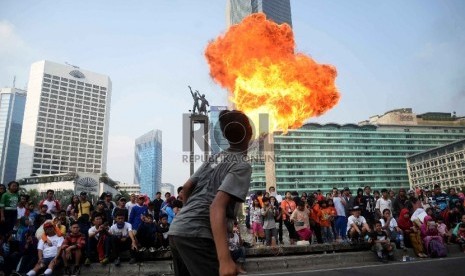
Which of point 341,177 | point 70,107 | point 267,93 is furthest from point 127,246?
point 70,107

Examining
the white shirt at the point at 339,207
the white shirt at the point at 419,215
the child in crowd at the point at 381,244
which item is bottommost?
the child in crowd at the point at 381,244

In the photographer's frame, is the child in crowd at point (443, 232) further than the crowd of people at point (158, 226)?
Yes

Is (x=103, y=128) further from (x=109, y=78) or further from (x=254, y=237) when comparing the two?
(x=254, y=237)

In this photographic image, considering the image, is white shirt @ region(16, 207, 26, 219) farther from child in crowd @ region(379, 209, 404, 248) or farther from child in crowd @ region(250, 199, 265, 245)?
child in crowd @ region(379, 209, 404, 248)

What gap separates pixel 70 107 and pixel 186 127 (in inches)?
6866

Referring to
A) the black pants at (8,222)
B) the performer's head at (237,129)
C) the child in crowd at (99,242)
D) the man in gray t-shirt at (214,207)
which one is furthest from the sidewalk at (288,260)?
the performer's head at (237,129)

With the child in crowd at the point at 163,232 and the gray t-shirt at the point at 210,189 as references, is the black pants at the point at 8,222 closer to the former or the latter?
the child in crowd at the point at 163,232

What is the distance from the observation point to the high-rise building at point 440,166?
114 metres

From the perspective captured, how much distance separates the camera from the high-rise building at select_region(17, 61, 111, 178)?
155125mm

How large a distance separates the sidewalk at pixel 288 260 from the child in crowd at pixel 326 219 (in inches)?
51.1

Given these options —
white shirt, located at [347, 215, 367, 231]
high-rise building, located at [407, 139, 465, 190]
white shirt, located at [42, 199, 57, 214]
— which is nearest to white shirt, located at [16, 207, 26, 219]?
white shirt, located at [42, 199, 57, 214]

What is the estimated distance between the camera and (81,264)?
350 inches

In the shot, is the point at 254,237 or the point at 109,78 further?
the point at 109,78

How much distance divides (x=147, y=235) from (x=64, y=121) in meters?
182
